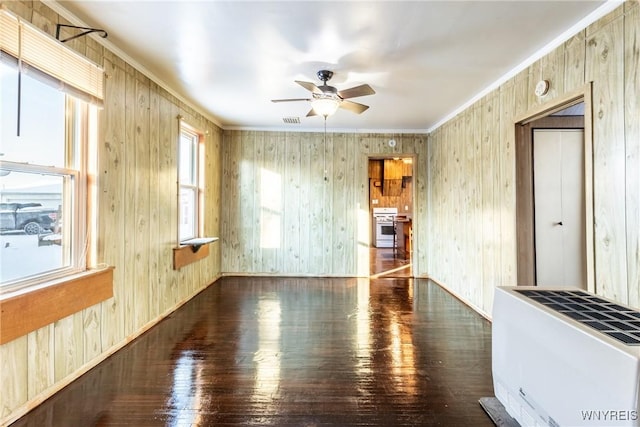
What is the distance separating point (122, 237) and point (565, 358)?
3.17 metres

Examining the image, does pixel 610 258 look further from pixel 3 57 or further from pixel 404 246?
pixel 404 246

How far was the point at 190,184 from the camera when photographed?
4547mm

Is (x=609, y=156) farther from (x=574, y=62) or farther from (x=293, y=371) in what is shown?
(x=293, y=371)

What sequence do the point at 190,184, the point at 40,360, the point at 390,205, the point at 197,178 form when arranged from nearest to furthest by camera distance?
the point at 40,360 → the point at 190,184 → the point at 197,178 → the point at 390,205

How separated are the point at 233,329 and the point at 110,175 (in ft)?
5.97

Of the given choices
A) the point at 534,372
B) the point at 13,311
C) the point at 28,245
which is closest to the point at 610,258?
the point at 534,372

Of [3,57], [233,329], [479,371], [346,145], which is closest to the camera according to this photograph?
[3,57]

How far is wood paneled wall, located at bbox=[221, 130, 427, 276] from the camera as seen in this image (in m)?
5.54

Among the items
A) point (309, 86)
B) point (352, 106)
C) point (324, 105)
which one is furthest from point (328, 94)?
point (352, 106)

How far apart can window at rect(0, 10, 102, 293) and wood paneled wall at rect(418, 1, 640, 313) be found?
140 inches

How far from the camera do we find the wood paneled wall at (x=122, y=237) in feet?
6.35

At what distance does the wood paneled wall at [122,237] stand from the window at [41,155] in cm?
13

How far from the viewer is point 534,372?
150 centimetres

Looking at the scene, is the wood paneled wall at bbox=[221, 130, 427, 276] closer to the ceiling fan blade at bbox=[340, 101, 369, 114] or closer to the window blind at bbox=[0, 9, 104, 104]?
the ceiling fan blade at bbox=[340, 101, 369, 114]
